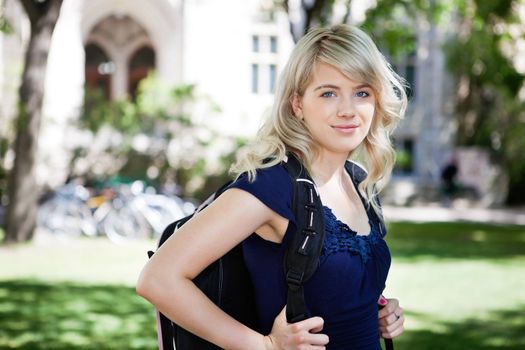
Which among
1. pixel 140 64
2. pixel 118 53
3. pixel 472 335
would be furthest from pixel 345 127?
pixel 140 64

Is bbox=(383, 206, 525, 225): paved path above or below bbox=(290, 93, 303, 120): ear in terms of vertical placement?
above

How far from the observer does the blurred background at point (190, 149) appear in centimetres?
916

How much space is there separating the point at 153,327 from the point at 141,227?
8.24 metres

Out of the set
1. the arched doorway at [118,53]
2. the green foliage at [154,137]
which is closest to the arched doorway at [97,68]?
the arched doorway at [118,53]

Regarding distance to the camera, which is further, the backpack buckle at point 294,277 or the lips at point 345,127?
the lips at point 345,127

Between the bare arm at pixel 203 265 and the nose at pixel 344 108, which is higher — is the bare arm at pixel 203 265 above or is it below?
below

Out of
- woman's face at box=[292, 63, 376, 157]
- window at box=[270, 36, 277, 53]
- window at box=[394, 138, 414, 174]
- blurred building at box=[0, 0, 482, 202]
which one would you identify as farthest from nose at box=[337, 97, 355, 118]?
window at box=[394, 138, 414, 174]

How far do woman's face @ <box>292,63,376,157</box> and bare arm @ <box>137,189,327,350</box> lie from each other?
35 centimetres

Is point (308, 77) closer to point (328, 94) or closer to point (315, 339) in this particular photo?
point (328, 94)

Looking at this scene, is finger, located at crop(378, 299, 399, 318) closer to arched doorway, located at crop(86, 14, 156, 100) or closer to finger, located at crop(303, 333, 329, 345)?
finger, located at crop(303, 333, 329, 345)

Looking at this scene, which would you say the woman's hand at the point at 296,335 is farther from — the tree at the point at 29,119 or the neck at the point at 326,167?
the tree at the point at 29,119

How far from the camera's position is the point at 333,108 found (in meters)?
2.36

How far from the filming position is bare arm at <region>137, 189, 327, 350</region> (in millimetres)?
2117

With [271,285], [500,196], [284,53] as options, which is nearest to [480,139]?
[500,196]
